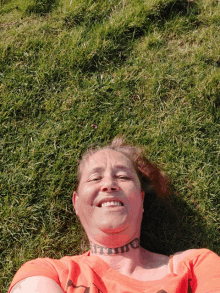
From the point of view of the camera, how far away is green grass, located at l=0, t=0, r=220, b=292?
3756 mm

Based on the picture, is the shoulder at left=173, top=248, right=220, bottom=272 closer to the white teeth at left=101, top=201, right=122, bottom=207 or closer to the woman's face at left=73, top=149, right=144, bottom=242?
the woman's face at left=73, top=149, right=144, bottom=242

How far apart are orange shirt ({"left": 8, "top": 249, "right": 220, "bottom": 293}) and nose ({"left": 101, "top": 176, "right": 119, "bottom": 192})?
2.21 feet

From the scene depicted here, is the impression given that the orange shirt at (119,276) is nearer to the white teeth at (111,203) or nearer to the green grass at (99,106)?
the white teeth at (111,203)

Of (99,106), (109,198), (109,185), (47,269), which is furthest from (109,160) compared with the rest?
(47,269)

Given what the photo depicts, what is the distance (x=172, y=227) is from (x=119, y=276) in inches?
50.9

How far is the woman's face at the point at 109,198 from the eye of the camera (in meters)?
2.93

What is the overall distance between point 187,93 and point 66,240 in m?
2.55

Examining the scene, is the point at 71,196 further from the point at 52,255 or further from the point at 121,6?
the point at 121,6

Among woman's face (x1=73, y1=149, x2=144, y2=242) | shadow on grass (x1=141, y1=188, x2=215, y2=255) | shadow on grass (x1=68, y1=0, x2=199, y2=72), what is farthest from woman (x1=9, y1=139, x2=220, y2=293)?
shadow on grass (x1=68, y1=0, x2=199, y2=72)

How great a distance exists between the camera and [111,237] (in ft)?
9.70

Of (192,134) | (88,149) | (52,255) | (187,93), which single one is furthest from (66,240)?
(187,93)

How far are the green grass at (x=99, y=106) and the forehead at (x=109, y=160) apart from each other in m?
0.57

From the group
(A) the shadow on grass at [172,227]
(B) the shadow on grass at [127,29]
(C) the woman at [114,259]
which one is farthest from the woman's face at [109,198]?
(B) the shadow on grass at [127,29]

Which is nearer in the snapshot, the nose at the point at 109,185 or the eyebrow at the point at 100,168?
the nose at the point at 109,185
